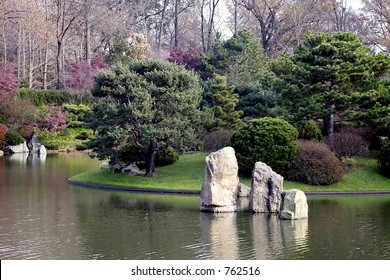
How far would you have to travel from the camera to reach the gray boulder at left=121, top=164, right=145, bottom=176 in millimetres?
27531

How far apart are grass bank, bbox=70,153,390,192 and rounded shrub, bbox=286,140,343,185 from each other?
313 mm

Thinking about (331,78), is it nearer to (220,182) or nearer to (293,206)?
(220,182)

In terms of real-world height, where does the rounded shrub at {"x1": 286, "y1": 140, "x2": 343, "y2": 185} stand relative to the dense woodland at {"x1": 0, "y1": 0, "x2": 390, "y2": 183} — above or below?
below

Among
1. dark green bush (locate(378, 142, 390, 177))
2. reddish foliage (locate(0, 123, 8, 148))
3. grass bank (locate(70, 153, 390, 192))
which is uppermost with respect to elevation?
reddish foliage (locate(0, 123, 8, 148))

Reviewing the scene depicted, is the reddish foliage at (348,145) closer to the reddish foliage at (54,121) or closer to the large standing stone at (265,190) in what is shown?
the large standing stone at (265,190)

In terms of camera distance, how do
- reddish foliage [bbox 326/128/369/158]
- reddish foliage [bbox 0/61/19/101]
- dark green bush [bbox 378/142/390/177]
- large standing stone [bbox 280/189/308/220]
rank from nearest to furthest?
large standing stone [bbox 280/189/308/220] → dark green bush [bbox 378/142/390/177] → reddish foliage [bbox 326/128/369/158] → reddish foliage [bbox 0/61/19/101]

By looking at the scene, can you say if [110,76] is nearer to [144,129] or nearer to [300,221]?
[144,129]

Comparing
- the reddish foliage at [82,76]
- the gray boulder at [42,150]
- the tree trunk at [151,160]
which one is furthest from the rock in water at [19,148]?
the tree trunk at [151,160]

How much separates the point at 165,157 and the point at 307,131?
21.1 feet

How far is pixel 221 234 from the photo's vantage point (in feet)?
54.1

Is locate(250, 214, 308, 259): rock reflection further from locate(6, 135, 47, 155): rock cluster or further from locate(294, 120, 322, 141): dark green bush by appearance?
locate(6, 135, 47, 155): rock cluster

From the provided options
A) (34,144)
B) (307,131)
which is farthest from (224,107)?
(34,144)

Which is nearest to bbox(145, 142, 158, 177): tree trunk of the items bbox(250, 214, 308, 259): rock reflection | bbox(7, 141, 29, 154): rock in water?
bbox(250, 214, 308, 259): rock reflection

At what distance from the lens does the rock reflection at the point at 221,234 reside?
563 inches
